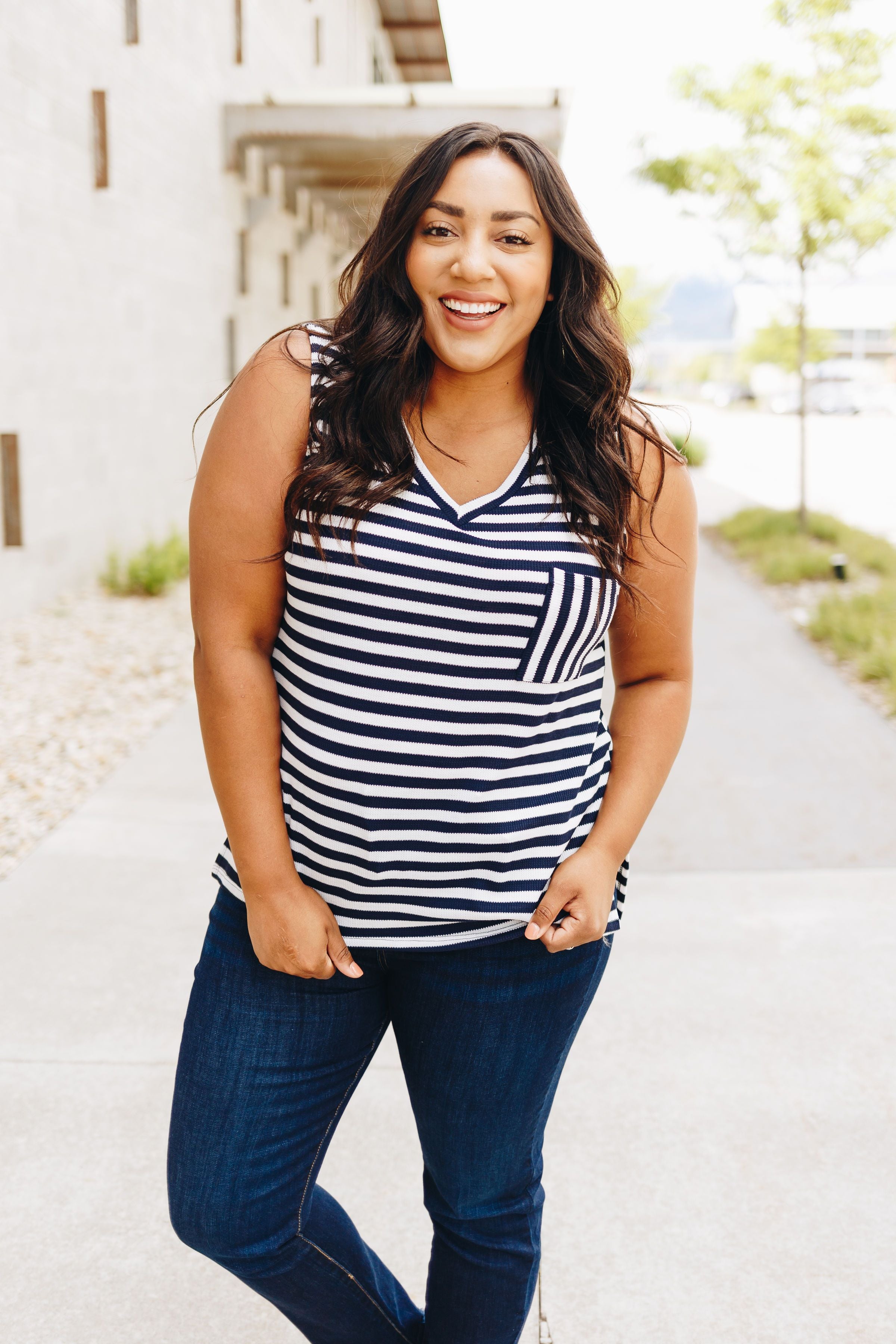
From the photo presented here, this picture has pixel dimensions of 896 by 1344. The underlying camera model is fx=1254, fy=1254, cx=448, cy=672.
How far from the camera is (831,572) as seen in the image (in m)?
9.46

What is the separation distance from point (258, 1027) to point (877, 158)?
10.2 meters

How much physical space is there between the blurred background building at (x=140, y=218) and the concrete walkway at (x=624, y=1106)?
316 centimetres

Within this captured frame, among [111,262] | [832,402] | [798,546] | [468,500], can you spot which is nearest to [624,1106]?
[468,500]

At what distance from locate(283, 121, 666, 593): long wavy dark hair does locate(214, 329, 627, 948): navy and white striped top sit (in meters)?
0.03

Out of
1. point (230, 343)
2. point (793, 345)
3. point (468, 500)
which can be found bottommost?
point (468, 500)

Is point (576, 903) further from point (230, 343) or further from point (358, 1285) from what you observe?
point (230, 343)

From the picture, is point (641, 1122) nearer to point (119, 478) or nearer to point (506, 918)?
point (506, 918)

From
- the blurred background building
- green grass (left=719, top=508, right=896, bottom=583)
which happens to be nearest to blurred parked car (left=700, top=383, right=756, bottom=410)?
green grass (left=719, top=508, right=896, bottom=583)

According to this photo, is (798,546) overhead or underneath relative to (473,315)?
underneath

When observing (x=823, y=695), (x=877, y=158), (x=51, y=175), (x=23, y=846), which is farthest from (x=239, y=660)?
(x=877, y=158)

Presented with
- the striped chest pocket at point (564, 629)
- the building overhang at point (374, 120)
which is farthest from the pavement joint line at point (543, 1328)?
the building overhang at point (374, 120)

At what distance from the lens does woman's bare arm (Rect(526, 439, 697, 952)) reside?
5.10 feet

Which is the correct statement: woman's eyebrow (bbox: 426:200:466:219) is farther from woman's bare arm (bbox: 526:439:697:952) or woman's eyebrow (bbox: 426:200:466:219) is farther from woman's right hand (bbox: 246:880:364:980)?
woman's right hand (bbox: 246:880:364:980)

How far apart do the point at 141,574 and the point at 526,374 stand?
23.3 ft
